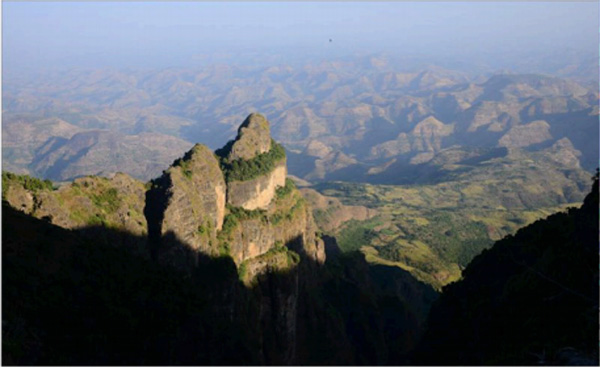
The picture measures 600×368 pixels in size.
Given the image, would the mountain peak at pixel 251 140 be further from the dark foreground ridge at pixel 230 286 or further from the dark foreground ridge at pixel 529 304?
the dark foreground ridge at pixel 529 304

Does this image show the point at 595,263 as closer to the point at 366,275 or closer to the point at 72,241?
the point at 72,241

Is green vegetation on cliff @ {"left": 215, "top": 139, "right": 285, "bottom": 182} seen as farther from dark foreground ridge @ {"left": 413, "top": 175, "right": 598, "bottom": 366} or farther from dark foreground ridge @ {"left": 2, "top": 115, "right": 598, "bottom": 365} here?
dark foreground ridge @ {"left": 413, "top": 175, "right": 598, "bottom": 366}

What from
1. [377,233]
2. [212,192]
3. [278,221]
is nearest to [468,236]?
[377,233]

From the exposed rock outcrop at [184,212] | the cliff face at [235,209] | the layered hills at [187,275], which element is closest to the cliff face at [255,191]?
the cliff face at [235,209]

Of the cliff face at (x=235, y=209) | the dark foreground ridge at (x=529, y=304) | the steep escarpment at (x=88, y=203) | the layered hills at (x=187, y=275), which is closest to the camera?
A: the dark foreground ridge at (x=529, y=304)

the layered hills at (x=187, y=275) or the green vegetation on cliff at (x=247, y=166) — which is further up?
the green vegetation on cliff at (x=247, y=166)

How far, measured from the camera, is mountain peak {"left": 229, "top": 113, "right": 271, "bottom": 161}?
7244cm

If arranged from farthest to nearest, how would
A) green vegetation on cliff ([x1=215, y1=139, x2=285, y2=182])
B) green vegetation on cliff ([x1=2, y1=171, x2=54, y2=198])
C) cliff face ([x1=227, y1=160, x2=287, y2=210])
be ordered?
1. green vegetation on cliff ([x1=215, y1=139, x2=285, y2=182])
2. cliff face ([x1=227, y1=160, x2=287, y2=210])
3. green vegetation on cliff ([x1=2, y1=171, x2=54, y2=198])

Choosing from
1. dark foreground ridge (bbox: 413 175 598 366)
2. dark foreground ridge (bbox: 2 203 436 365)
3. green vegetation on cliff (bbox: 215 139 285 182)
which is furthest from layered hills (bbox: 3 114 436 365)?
dark foreground ridge (bbox: 413 175 598 366)

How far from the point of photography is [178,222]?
4906 cm

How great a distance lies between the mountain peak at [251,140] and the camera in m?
72.4

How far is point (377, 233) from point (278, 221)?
10110 centimetres

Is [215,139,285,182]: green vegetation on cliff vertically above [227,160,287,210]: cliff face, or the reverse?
[215,139,285,182]: green vegetation on cliff

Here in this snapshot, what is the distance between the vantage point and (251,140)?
3009 inches
